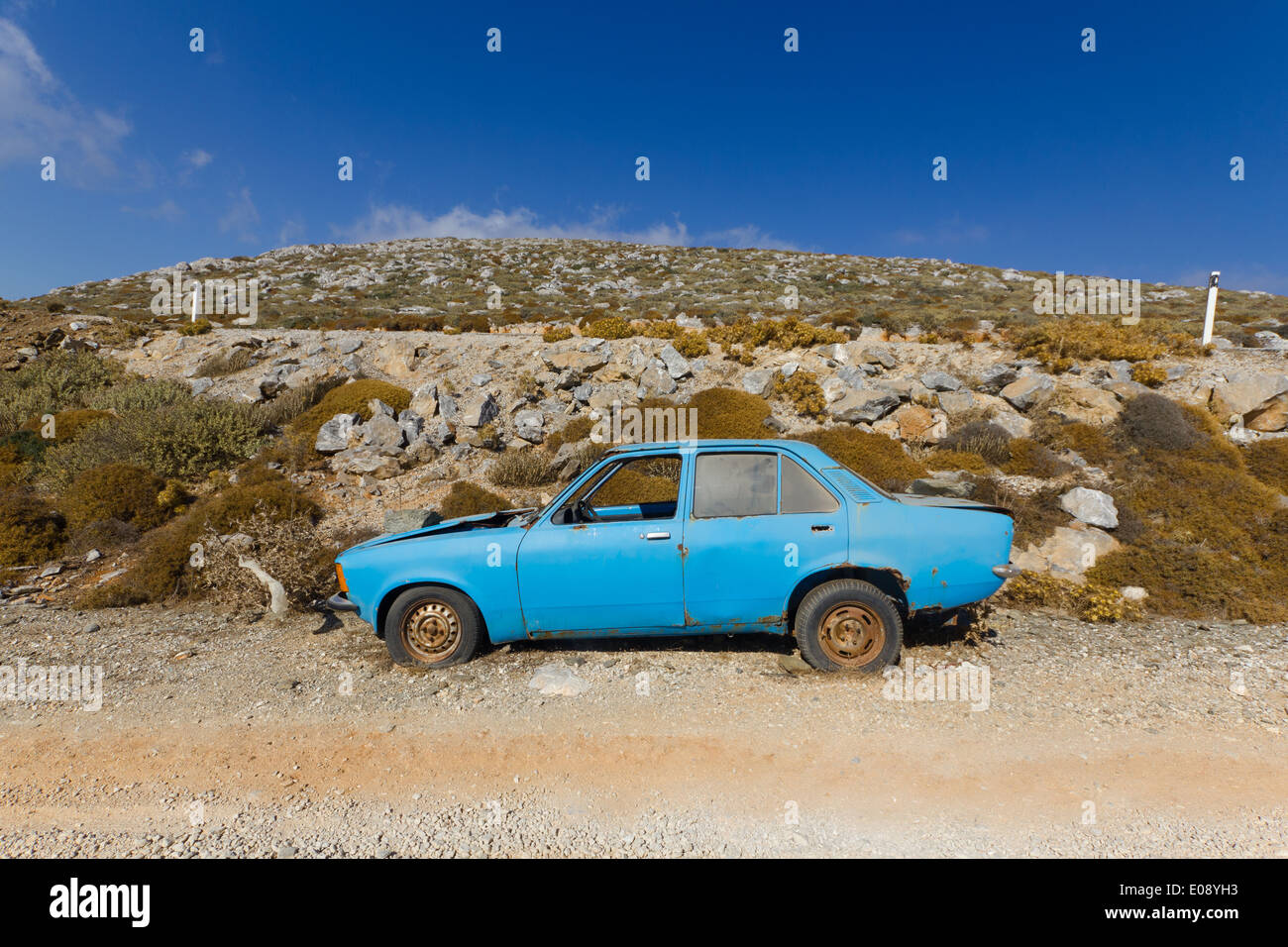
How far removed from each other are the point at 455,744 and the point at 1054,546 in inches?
300

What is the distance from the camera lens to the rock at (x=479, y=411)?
1278 centimetres

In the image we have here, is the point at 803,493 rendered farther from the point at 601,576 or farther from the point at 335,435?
the point at 335,435

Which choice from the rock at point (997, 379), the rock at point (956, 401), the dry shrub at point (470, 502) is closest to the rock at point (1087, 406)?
the rock at point (997, 379)

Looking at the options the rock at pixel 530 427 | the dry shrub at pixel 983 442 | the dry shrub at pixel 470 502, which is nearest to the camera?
the dry shrub at pixel 470 502

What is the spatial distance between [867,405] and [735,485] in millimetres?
8777

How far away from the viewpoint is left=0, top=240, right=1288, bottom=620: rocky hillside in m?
7.66

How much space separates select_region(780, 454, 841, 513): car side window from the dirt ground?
4.54 feet

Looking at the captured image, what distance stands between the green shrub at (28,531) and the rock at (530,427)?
24.9 ft

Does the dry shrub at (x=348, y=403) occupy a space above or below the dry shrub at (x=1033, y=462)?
above

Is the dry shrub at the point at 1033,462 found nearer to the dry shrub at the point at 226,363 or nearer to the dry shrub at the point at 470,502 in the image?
the dry shrub at the point at 470,502

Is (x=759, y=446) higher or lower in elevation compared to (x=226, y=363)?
lower

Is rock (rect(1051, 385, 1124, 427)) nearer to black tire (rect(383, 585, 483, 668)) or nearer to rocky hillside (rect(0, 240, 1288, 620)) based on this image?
rocky hillside (rect(0, 240, 1288, 620))

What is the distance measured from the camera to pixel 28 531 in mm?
8375

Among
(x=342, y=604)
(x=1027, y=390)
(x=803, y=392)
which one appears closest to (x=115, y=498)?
(x=342, y=604)
